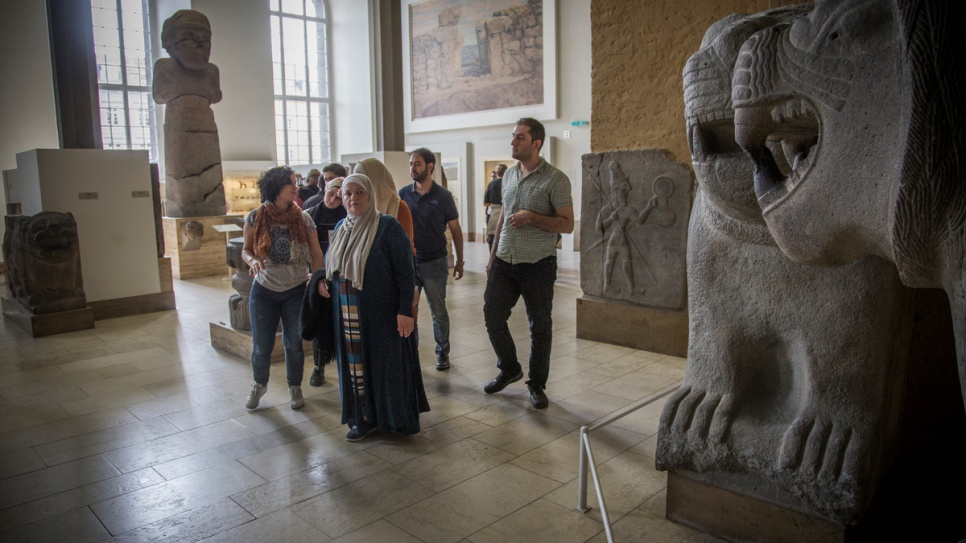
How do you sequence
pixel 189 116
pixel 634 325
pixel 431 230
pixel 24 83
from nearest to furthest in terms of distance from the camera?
1. pixel 431 230
2. pixel 634 325
3. pixel 189 116
4. pixel 24 83

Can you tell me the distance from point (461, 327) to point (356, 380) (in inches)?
126

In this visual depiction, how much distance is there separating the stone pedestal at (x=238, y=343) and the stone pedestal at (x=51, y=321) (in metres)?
2.16

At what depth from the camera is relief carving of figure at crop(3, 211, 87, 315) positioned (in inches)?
293

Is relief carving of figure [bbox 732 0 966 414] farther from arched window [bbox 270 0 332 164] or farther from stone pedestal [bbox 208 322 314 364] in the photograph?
arched window [bbox 270 0 332 164]

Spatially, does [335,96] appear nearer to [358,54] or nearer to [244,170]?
[358,54]

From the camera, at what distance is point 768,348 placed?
2.66 metres

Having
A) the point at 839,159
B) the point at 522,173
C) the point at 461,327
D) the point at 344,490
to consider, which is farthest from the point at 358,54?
the point at 839,159

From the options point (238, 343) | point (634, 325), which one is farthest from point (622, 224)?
point (238, 343)

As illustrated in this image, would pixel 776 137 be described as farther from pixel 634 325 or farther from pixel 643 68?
pixel 634 325

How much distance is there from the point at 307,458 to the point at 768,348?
2614mm

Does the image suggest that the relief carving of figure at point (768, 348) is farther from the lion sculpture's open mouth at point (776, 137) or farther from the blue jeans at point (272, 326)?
the blue jeans at point (272, 326)

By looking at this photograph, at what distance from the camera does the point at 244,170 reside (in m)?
17.5

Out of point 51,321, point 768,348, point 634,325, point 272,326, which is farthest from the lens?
point 51,321

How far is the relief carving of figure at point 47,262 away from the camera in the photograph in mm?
7430
